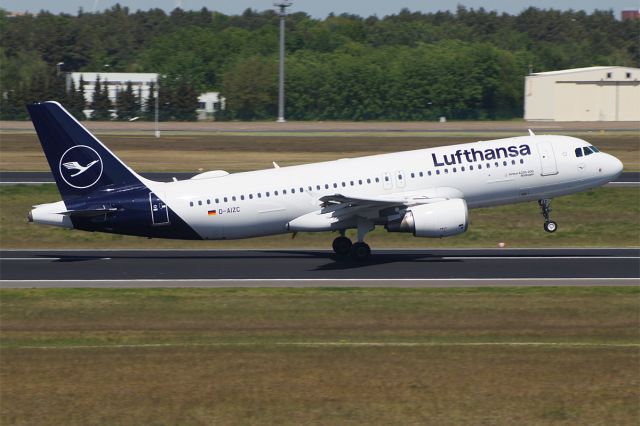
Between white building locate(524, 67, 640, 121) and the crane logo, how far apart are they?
10646 centimetres

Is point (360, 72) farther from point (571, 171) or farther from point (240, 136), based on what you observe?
point (571, 171)

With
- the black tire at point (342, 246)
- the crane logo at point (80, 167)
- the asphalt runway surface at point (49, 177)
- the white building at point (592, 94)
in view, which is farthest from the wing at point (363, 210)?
the white building at point (592, 94)

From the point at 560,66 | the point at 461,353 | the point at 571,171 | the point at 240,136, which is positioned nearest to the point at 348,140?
the point at 240,136

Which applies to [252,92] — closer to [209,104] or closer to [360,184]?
[209,104]

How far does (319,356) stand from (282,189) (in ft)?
55.1

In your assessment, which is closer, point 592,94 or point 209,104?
point 592,94

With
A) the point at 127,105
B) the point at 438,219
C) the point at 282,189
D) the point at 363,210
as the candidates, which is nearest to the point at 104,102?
the point at 127,105

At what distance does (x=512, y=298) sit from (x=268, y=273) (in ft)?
33.7

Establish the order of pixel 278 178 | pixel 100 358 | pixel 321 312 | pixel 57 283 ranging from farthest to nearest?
pixel 278 178 < pixel 57 283 < pixel 321 312 < pixel 100 358

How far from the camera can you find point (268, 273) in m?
39.8

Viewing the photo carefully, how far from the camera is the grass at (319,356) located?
2148 cm

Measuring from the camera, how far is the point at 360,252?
4253 cm

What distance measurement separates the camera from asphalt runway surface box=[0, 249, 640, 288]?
37531mm

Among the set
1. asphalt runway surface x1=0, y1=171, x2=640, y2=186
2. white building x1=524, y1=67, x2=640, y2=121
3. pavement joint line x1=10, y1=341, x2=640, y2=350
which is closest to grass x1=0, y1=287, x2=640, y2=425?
pavement joint line x1=10, y1=341, x2=640, y2=350
